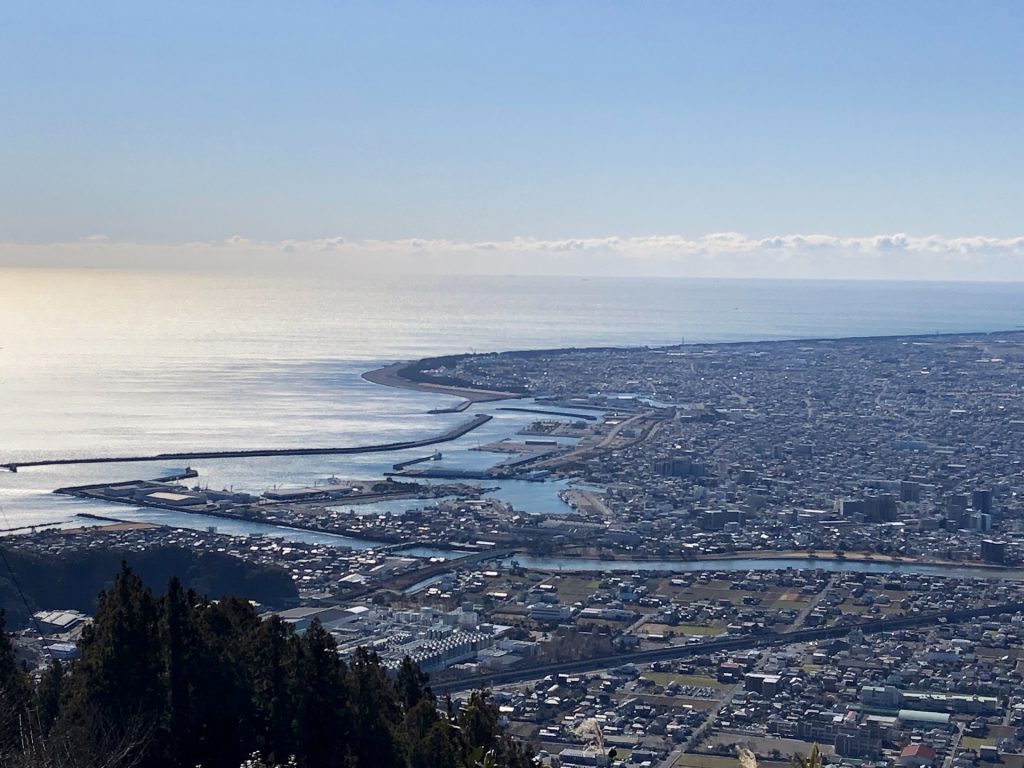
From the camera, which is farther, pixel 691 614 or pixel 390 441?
pixel 390 441

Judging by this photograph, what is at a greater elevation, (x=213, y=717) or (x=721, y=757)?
(x=213, y=717)

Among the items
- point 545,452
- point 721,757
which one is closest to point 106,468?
point 545,452

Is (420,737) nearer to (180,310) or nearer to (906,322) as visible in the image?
(906,322)

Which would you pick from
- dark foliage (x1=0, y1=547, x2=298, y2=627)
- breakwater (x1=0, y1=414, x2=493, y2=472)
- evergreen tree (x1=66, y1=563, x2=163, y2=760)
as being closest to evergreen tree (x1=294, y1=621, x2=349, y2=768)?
evergreen tree (x1=66, y1=563, x2=163, y2=760)

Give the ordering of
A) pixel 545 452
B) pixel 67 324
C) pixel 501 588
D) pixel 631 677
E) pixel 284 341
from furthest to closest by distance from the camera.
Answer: pixel 67 324 < pixel 284 341 < pixel 545 452 < pixel 501 588 < pixel 631 677

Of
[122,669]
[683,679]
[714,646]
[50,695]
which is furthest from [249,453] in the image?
[122,669]

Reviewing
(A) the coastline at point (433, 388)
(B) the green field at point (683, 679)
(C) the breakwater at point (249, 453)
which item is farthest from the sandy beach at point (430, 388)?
(B) the green field at point (683, 679)

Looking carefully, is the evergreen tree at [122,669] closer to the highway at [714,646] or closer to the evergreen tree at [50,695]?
the evergreen tree at [50,695]
